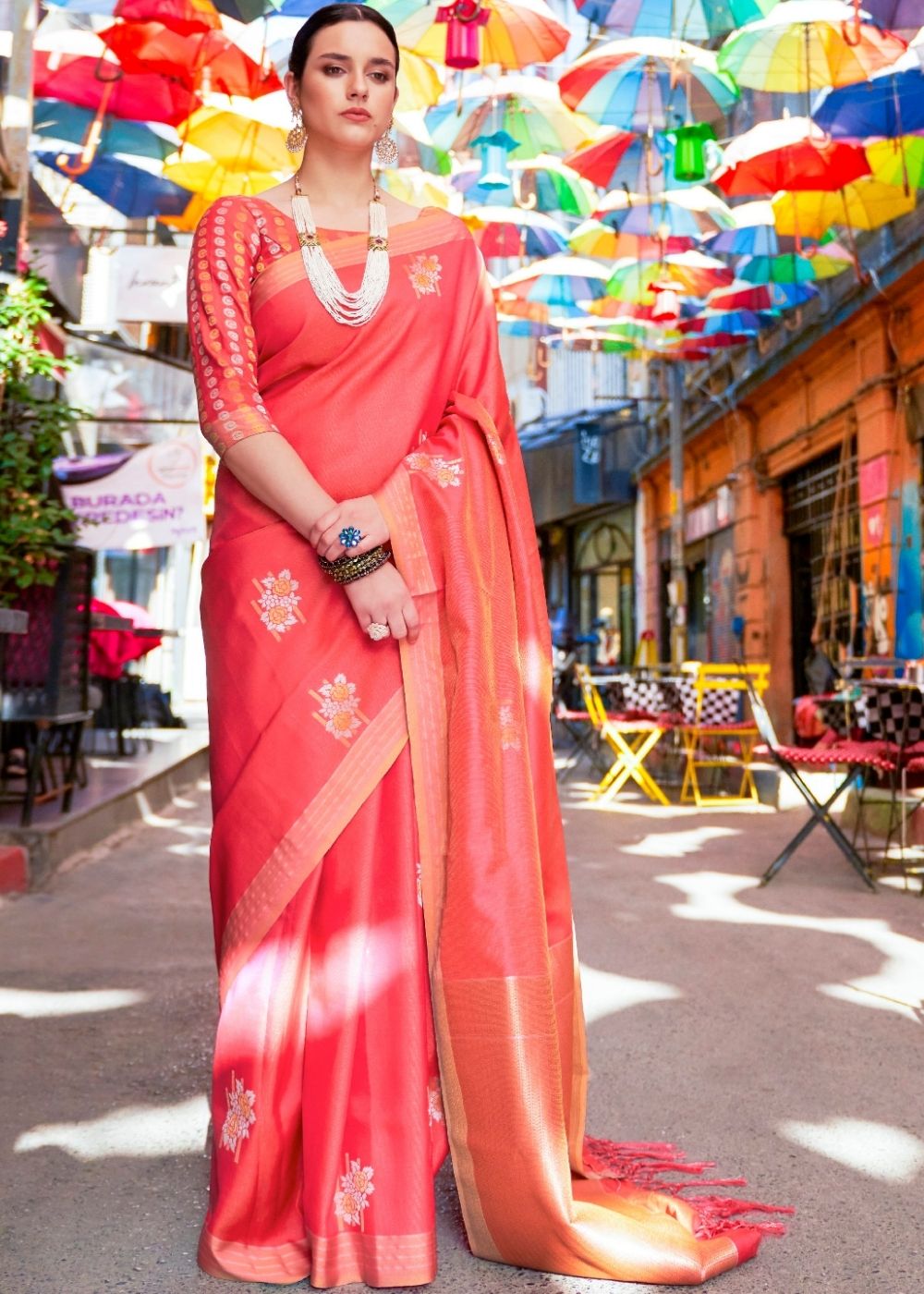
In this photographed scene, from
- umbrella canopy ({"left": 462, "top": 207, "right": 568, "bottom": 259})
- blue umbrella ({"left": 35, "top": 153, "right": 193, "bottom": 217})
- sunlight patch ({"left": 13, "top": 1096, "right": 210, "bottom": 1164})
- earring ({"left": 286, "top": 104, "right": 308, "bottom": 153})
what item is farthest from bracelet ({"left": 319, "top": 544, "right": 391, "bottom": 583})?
blue umbrella ({"left": 35, "top": 153, "right": 193, "bottom": 217})

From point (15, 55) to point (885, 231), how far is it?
24.5 feet

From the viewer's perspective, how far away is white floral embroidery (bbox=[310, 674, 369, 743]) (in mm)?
1596

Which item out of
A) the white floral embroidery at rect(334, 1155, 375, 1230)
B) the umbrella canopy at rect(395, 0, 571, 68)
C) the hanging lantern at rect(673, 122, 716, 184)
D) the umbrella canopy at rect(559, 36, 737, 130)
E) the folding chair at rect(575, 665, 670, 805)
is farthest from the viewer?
the folding chair at rect(575, 665, 670, 805)

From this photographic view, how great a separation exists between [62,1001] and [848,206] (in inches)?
304

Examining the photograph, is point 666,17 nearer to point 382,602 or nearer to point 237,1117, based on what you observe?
point 382,602

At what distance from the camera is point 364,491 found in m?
1.67

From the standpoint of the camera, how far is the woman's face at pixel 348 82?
1683mm

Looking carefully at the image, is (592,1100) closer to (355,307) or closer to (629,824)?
(355,307)

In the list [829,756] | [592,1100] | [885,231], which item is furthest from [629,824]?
[885,231]

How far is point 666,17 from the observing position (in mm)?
6996

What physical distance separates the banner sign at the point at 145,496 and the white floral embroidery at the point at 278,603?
7.12 metres

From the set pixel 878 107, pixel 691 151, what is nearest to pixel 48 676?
pixel 691 151

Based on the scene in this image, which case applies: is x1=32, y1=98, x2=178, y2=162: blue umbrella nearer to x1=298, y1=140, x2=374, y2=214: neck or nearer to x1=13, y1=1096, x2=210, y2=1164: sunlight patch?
x1=298, y1=140, x2=374, y2=214: neck

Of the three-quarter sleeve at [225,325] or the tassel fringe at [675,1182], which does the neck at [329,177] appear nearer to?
the three-quarter sleeve at [225,325]
